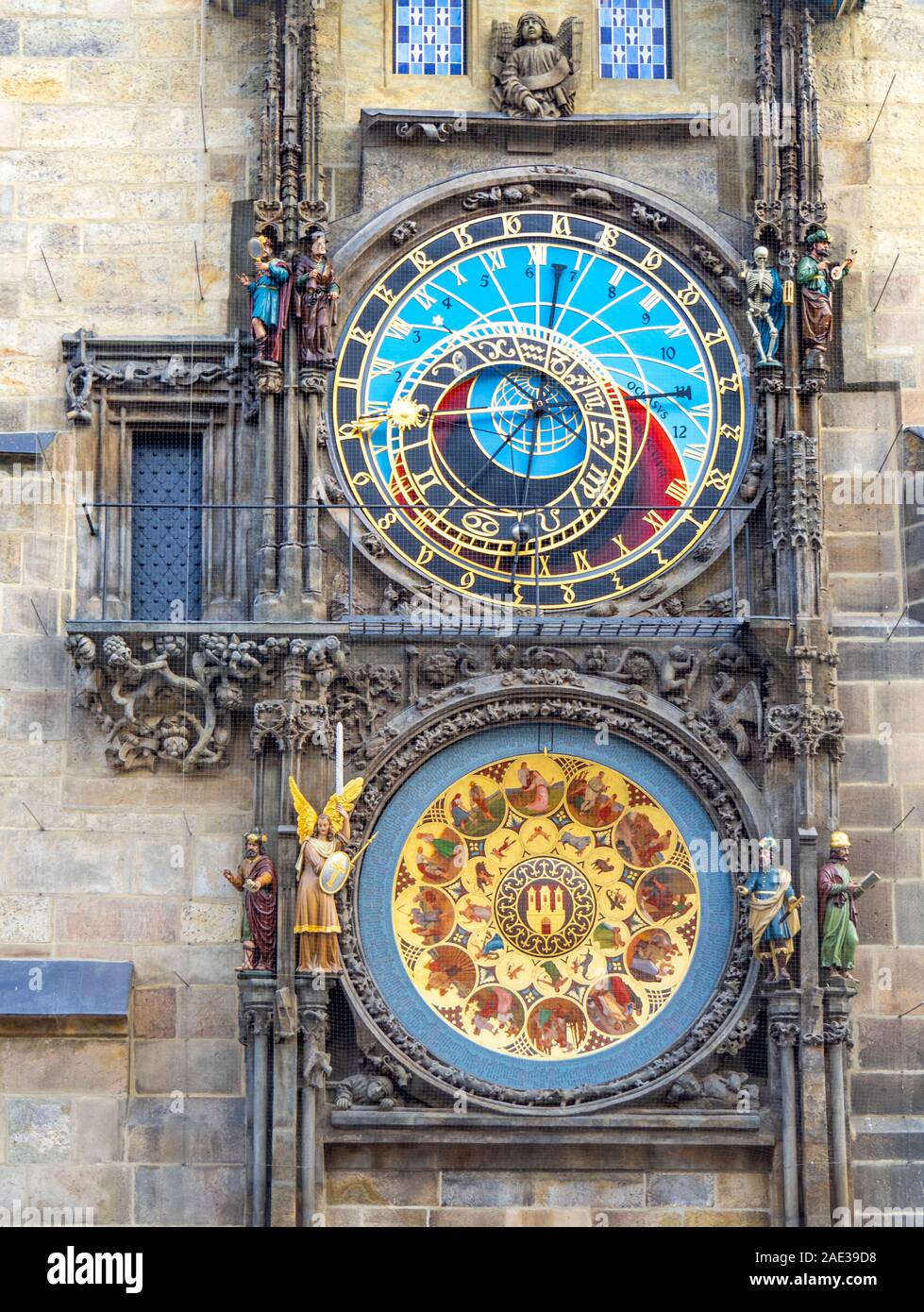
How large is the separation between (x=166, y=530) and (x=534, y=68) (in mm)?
3402

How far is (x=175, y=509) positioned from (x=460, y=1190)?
13.5 feet

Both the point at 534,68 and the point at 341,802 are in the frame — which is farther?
the point at 534,68

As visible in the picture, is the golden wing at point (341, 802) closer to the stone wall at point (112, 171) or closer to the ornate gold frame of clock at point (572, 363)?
the ornate gold frame of clock at point (572, 363)

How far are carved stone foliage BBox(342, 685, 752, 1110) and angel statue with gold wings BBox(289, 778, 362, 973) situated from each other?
0.20 meters

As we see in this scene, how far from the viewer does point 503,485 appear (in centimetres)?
1741

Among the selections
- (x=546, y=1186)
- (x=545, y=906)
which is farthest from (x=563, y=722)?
(x=546, y=1186)

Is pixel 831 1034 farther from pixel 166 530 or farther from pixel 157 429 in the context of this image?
pixel 157 429

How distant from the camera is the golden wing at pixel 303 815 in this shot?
16469 mm

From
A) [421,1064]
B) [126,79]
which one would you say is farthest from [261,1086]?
[126,79]

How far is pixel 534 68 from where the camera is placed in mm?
17922

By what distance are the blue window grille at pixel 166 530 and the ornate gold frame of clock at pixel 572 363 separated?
34.2 inches

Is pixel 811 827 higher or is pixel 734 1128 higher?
pixel 811 827
